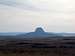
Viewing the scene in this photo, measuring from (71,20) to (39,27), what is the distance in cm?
17

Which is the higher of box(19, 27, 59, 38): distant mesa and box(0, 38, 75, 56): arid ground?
box(19, 27, 59, 38): distant mesa

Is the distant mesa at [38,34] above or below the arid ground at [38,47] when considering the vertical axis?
above

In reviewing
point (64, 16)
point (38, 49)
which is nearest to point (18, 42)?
point (38, 49)

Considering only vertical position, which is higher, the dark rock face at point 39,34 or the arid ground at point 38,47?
the dark rock face at point 39,34

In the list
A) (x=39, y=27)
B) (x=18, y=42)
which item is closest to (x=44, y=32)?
(x=39, y=27)

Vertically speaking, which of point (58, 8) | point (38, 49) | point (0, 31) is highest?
point (58, 8)

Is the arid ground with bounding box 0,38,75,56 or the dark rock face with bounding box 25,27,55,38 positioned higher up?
the dark rock face with bounding box 25,27,55,38

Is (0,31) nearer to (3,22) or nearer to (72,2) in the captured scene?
(3,22)

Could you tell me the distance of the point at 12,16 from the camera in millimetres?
768

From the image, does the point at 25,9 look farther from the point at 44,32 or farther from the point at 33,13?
the point at 44,32

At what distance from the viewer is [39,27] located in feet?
2.49

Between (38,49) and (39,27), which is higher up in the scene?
(39,27)

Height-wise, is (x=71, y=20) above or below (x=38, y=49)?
above

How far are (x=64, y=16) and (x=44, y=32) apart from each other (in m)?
0.13
